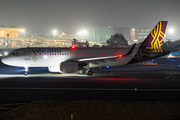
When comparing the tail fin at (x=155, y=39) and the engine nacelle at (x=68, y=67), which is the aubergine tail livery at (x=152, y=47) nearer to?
the tail fin at (x=155, y=39)

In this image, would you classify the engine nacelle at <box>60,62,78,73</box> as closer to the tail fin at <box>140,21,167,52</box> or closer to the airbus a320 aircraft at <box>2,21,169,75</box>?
the airbus a320 aircraft at <box>2,21,169,75</box>

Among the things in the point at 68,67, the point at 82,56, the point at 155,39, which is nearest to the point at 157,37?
the point at 155,39

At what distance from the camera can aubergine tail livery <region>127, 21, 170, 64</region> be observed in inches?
1346

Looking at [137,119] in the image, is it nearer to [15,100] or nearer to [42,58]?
[15,100]

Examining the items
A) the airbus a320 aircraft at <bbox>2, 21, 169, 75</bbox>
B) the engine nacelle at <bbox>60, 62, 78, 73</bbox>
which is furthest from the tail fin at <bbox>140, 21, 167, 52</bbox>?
the engine nacelle at <bbox>60, 62, 78, 73</bbox>

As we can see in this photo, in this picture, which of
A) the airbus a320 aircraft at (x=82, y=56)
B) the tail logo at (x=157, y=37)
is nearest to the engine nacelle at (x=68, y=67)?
the airbus a320 aircraft at (x=82, y=56)

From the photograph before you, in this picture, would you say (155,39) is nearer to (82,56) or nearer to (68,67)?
(82,56)

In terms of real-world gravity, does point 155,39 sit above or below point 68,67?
above

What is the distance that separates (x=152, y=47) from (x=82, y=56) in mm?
11328

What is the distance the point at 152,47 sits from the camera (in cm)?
3469

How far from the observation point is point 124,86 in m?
23.6

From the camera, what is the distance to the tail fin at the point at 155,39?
34.5 metres

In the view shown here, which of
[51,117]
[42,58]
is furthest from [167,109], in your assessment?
[42,58]

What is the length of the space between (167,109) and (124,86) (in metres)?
10.4
